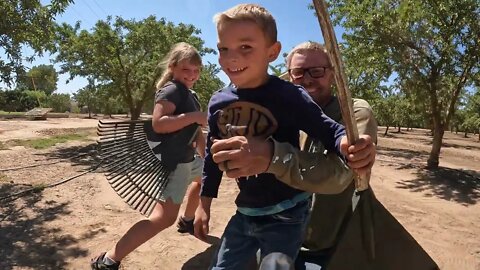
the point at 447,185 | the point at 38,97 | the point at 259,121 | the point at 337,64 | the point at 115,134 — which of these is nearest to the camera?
the point at 337,64

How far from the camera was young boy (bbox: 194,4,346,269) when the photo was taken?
1517mm

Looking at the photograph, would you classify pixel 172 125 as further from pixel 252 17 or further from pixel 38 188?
pixel 38 188

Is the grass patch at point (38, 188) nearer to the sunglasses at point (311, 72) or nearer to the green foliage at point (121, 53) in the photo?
the sunglasses at point (311, 72)

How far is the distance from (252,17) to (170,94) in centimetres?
166

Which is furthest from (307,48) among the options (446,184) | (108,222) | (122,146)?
(446,184)

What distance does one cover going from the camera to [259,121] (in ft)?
5.36

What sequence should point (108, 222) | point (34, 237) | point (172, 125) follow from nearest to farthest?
point (172, 125), point (34, 237), point (108, 222)

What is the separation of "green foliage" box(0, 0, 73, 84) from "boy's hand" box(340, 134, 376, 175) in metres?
6.96

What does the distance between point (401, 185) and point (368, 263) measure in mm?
7295

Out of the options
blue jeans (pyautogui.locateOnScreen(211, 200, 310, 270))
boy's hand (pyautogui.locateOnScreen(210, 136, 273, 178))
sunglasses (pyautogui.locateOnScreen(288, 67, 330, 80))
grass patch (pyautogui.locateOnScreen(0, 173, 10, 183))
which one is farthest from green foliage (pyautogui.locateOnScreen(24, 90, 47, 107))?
boy's hand (pyautogui.locateOnScreen(210, 136, 273, 178))

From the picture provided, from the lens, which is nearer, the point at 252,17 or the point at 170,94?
the point at 252,17

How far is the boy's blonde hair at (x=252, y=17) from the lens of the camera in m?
1.50

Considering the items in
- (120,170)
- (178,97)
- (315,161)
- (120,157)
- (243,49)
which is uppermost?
(243,49)

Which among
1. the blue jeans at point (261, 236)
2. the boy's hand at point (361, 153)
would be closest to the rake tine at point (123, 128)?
the blue jeans at point (261, 236)
